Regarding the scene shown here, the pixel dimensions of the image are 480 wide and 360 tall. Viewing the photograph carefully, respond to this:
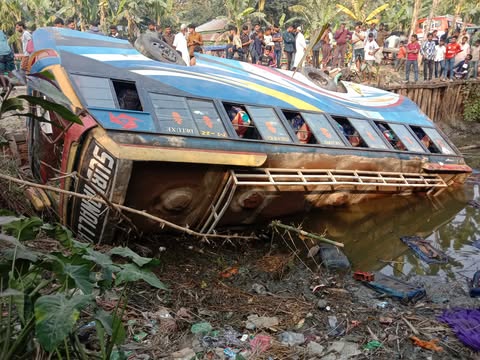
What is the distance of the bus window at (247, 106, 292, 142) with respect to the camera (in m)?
6.36

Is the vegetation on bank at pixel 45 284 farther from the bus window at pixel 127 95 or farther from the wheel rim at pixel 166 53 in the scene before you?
the wheel rim at pixel 166 53

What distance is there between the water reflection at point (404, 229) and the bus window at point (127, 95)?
3543mm

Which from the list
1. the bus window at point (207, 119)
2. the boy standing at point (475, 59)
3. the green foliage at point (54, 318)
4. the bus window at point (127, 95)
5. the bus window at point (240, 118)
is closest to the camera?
the green foliage at point (54, 318)

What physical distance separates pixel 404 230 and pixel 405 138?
1.93 m

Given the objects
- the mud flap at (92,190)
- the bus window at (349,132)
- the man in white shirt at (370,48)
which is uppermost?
the man in white shirt at (370,48)

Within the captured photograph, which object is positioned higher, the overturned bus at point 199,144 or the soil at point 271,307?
the overturned bus at point 199,144

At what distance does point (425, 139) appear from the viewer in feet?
30.8

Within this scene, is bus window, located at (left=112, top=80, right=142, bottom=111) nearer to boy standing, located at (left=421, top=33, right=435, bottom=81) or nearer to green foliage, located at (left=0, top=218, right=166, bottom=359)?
green foliage, located at (left=0, top=218, right=166, bottom=359)

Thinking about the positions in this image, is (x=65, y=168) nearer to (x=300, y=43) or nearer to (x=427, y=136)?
(x=427, y=136)

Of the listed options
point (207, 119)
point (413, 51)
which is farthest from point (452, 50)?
point (207, 119)

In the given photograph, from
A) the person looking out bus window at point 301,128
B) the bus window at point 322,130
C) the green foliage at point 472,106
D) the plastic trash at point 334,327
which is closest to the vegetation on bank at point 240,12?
the green foliage at point 472,106

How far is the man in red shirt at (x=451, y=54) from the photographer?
1508 cm

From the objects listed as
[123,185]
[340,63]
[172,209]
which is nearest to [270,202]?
[172,209]

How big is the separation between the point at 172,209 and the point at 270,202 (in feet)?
5.18
